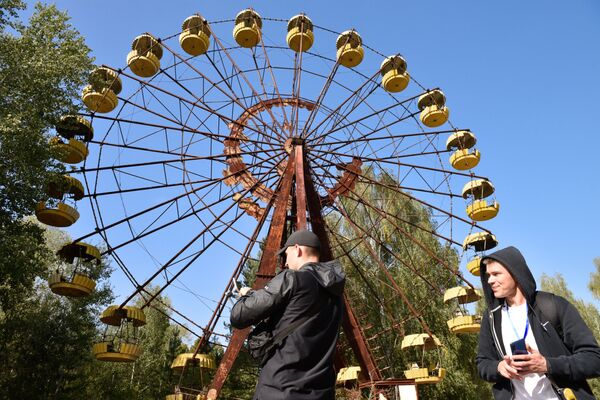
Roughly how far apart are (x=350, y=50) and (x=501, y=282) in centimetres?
1428

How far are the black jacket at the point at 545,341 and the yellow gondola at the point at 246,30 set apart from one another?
43.0 feet

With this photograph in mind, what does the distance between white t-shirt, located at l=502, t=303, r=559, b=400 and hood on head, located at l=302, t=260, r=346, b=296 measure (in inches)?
43.1

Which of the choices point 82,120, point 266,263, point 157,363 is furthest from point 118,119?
point 157,363

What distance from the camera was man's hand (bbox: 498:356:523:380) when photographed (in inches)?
99.6

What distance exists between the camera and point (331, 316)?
303cm

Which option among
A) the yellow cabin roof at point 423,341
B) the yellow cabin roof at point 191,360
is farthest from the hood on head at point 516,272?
the yellow cabin roof at point 423,341

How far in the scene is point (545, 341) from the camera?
2.66 metres

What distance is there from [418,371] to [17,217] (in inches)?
474

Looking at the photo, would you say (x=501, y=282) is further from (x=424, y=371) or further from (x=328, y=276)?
(x=424, y=371)

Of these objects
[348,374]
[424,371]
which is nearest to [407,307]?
[424,371]

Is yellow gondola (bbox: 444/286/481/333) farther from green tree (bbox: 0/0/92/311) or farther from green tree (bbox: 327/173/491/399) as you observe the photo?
green tree (bbox: 0/0/92/311)

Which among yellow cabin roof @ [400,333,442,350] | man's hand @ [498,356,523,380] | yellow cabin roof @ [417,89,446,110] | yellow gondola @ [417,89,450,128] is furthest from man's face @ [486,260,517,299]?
yellow cabin roof @ [417,89,446,110]

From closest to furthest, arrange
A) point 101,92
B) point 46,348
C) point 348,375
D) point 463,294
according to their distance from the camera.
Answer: point 348,375, point 101,92, point 463,294, point 46,348

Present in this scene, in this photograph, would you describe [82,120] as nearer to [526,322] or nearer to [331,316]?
[331,316]
